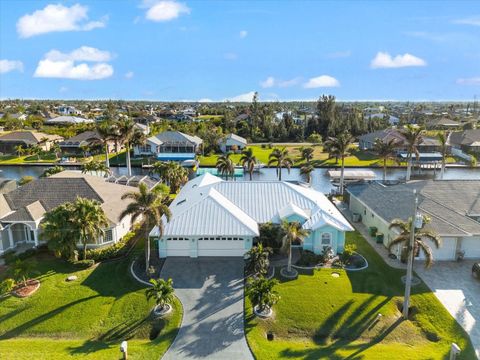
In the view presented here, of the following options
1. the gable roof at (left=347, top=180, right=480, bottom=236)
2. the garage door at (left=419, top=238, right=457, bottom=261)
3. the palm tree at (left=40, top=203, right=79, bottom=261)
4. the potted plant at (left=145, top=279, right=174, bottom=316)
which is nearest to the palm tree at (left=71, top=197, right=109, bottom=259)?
the palm tree at (left=40, top=203, right=79, bottom=261)

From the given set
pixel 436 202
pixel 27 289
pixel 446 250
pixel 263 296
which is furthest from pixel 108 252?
pixel 436 202

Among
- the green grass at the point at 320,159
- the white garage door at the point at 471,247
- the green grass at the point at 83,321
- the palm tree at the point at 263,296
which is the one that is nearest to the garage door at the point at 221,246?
the green grass at the point at 83,321

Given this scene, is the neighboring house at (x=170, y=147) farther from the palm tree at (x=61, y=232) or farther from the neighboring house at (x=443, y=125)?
the neighboring house at (x=443, y=125)

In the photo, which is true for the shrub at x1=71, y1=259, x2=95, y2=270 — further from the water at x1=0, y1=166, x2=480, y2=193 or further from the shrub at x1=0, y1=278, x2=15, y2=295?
the water at x1=0, y1=166, x2=480, y2=193

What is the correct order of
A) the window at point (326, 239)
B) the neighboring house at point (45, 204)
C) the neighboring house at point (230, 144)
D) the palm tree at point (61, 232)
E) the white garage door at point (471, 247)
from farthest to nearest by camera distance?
the neighboring house at point (230, 144) < the neighboring house at point (45, 204) < the window at point (326, 239) < the white garage door at point (471, 247) < the palm tree at point (61, 232)

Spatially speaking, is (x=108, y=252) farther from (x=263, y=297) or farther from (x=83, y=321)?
(x=263, y=297)
